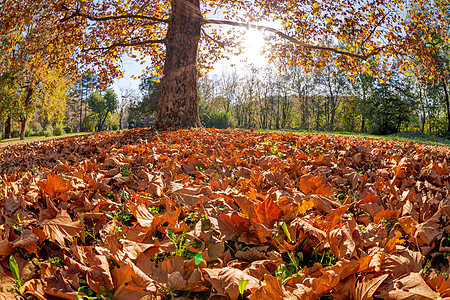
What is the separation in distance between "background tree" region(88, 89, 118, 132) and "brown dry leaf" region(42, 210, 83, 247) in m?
53.2

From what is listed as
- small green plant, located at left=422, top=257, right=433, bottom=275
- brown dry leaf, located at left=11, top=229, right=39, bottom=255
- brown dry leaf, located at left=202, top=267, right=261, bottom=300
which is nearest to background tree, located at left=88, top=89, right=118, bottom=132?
brown dry leaf, located at left=11, top=229, right=39, bottom=255

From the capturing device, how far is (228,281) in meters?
0.89

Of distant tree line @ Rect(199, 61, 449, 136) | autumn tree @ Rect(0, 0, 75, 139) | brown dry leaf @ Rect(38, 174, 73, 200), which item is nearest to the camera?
brown dry leaf @ Rect(38, 174, 73, 200)

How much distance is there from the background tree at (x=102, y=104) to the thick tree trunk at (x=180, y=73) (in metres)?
47.6

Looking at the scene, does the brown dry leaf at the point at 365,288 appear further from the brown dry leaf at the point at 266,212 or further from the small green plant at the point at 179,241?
the small green plant at the point at 179,241

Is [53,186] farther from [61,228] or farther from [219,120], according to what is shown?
[219,120]

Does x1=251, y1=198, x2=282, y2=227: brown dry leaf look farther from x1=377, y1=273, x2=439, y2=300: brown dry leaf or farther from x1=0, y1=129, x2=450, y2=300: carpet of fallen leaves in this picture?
x1=377, y1=273, x2=439, y2=300: brown dry leaf

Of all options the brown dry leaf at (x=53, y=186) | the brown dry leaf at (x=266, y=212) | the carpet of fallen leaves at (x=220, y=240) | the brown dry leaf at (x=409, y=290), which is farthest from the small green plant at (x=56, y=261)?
the brown dry leaf at (x=409, y=290)

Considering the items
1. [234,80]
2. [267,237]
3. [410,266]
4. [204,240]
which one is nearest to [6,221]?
[204,240]

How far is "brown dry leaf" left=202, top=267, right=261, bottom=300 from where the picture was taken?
85 cm

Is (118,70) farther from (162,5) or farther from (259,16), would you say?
(259,16)

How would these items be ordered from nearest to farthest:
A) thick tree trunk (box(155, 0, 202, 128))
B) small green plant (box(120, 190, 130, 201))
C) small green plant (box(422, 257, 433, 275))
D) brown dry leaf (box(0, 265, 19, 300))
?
brown dry leaf (box(0, 265, 19, 300)) < small green plant (box(422, 257, 433, 275)) < small green plant (box(120, 190, 130, 201)) < thick tree trunk (box(155, 0, 202, 128))

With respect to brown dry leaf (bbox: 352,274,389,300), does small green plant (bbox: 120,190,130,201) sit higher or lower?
higher

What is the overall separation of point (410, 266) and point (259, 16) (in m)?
9.79
